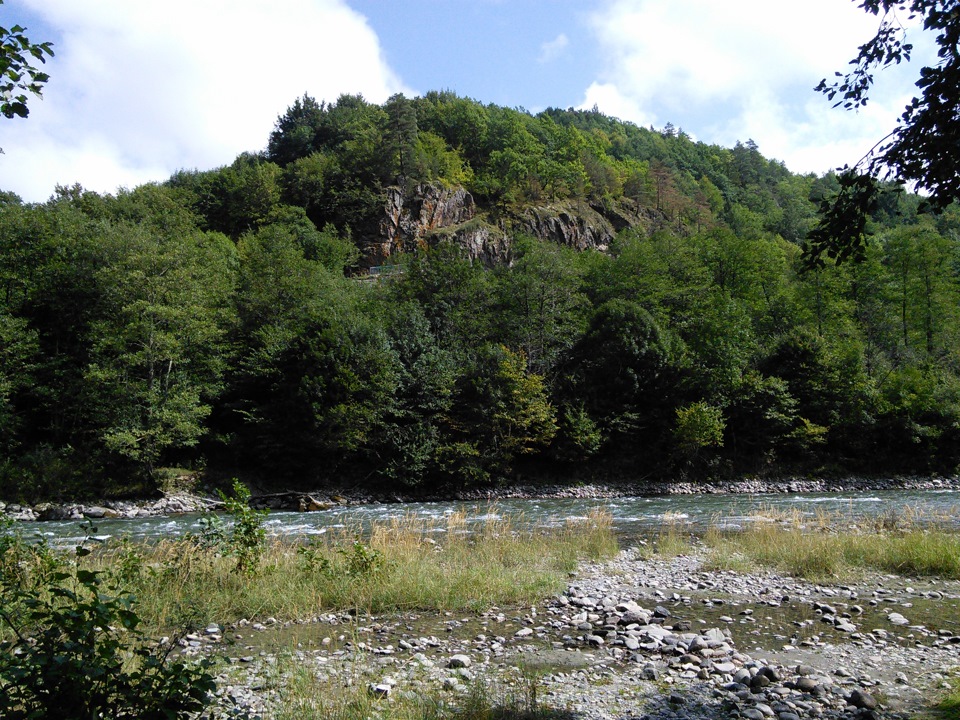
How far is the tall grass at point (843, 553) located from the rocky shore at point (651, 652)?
31.9 inches

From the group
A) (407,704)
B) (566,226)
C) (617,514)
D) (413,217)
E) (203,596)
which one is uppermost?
(566,226)

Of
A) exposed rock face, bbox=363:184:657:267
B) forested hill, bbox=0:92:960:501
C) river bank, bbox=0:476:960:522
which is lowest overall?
river bank, bbox=0:476:960:522

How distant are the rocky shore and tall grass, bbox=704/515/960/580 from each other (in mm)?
809

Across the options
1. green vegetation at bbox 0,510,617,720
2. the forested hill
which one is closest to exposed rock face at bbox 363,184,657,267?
the forested hill

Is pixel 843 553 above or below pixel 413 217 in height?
below

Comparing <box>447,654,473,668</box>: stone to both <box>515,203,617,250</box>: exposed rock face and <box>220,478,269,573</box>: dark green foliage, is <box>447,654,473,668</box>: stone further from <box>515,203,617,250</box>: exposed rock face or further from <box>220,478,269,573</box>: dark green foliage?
<box>515,203,617,250</box>: exposed rock face

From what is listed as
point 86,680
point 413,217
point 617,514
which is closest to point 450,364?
point 617,514

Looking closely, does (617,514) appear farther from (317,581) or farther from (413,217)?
(413,217)

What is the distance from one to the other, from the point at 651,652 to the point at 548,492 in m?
31.4

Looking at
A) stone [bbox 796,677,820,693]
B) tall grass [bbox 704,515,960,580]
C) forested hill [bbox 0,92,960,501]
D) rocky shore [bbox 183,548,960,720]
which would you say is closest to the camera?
rocky shore [bbox 183,548,960,720]

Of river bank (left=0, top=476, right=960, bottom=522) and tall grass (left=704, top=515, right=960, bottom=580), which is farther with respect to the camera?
river bank (left=0, top=476, right=960, bottom=522)

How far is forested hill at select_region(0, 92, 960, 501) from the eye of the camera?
36688mm

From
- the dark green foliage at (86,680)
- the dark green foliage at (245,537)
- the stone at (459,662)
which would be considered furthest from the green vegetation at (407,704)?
the dark green foliage at (245,537)

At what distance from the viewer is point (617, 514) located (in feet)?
84.9
